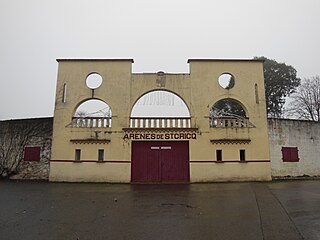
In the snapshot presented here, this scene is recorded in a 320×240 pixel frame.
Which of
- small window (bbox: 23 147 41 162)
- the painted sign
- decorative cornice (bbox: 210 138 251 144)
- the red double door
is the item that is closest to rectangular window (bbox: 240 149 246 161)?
decorative cornice (bbox: 210 138 251 144)

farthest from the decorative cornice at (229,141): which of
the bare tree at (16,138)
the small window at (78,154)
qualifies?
the bare tree at (16,138)

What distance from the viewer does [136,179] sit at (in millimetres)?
14820

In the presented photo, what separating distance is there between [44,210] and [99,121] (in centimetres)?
808

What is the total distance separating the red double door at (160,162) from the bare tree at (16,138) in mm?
5813

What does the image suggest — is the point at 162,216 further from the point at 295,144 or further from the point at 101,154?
the point at 295,144

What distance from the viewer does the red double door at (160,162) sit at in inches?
583

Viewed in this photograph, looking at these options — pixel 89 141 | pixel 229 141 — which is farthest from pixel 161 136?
pixel 89 141

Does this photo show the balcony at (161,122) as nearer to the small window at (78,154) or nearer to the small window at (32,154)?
the small window at (78,154)

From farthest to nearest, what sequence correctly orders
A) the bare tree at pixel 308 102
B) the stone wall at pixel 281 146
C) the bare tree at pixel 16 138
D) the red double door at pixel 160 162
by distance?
the bare tree at pixel 308 102 < the bare tree at pixel 16 138 < the stone wall at pixel 281 146 < the red double door at pixel 160 162

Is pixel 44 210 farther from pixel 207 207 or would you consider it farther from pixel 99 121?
pixel 99 121

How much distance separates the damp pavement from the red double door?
445cm

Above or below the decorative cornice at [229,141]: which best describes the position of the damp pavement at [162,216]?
below

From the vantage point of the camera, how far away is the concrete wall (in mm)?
15719

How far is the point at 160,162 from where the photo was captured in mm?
14984
